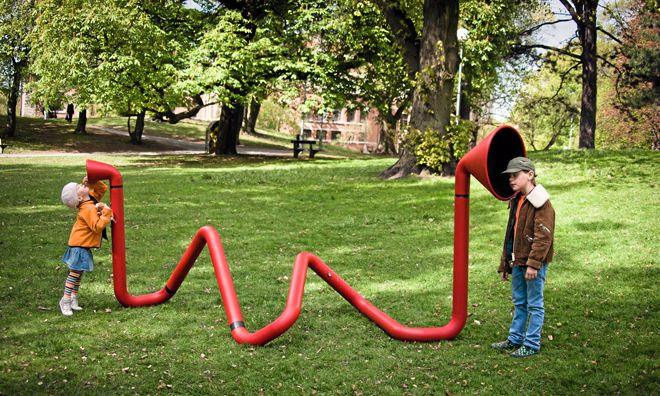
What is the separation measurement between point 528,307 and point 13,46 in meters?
35.0

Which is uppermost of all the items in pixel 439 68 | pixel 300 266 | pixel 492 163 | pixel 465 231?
pixel 439 68

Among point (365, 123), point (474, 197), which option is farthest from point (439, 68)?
point (365, 123)

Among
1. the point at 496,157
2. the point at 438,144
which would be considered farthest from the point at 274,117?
the point at 496,157

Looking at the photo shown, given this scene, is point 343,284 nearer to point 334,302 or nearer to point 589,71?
point 334,302

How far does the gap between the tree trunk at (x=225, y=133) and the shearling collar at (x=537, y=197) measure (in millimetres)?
24790

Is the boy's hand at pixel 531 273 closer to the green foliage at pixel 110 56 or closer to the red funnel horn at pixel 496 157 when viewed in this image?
the red funnel horn at pixel 496 157

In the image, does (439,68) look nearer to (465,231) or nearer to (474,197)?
(474,197)

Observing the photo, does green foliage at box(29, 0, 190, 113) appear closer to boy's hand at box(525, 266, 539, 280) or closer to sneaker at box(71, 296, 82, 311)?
sneaker at box(71, 296, 82, 311)

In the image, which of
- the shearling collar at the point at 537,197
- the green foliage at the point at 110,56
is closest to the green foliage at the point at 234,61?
the green foliage at the point at 110,56

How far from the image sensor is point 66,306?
671 cm

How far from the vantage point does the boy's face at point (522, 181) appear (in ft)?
18.6

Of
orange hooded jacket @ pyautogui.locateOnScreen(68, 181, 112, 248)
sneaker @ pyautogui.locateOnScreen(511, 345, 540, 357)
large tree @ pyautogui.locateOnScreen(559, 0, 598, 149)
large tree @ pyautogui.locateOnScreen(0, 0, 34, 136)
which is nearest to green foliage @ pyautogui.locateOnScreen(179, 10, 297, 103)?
large tree @ pyautogui.locateOnScreen(0, 0, 34, 136)

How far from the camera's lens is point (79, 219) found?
6781mm

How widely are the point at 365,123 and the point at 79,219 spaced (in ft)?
231
